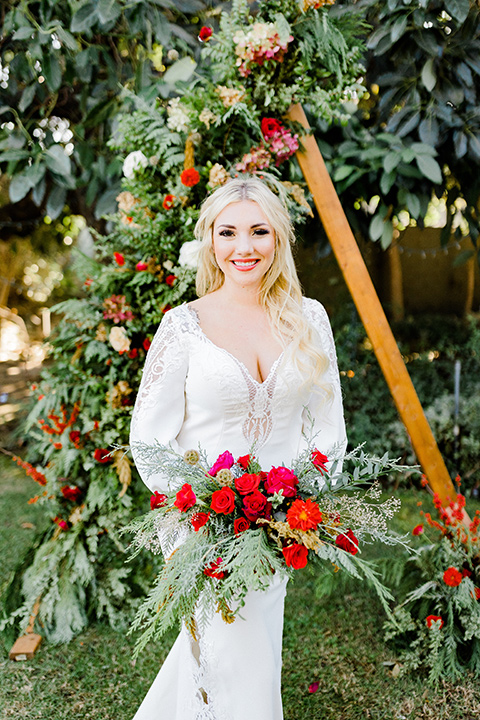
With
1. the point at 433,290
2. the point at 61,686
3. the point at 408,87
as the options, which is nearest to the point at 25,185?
the point at 408,87

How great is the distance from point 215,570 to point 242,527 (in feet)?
0.41

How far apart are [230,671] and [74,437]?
161 cm

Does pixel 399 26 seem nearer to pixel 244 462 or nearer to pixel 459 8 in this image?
pixel 459 8

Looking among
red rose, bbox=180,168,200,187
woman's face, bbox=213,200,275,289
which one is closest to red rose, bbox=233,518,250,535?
woman's face, bbox=213,200,275,289

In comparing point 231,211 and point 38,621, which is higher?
point 231,211

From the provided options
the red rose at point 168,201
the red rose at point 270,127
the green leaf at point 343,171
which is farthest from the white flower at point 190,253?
the green leaf at point 343,171

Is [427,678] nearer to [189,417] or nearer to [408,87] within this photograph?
[189,417]

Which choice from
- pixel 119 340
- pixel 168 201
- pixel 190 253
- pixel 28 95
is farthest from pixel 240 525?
pixel 28 95

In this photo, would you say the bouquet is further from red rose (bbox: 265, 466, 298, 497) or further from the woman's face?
the woman's face

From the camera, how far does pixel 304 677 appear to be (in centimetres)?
265

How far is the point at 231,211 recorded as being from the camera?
1.93 meters

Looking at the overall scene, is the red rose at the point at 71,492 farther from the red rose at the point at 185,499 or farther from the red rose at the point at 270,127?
the red rose at the point at 270,127

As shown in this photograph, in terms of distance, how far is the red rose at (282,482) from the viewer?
1.54m

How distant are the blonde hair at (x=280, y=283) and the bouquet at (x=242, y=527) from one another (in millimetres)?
347
